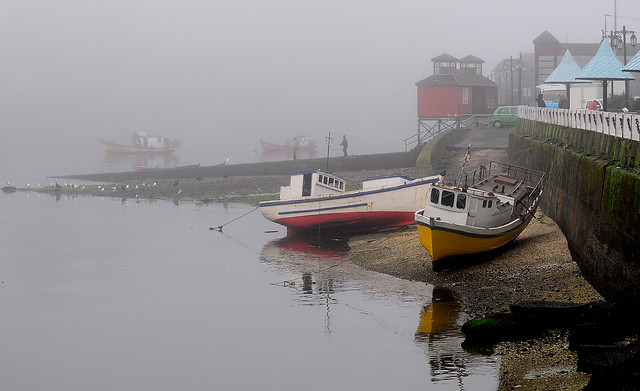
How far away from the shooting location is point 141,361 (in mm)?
20984

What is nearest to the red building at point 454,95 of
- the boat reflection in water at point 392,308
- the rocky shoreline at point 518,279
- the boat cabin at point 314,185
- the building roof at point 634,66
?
the boat cabin at point 314,185

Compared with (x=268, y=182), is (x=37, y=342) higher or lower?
lower

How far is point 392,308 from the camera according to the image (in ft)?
78.7

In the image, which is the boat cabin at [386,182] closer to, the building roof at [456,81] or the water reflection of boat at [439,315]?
the water reflection of boat at [439,315]

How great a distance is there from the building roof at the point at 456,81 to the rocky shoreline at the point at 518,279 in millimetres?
37309

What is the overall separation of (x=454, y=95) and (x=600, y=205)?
169 feet

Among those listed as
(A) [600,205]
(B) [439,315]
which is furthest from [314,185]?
(A) [600,205]

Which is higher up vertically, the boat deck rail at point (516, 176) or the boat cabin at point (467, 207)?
the boat deck rail at point (516, 176)

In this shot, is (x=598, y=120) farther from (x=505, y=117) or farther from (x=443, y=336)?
(x=505, y=117)

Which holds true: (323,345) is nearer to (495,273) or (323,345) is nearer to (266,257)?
(495,273)

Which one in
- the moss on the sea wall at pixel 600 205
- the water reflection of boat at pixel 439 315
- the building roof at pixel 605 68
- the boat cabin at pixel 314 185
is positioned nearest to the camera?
the moss on the sea wall at pixel 600 205

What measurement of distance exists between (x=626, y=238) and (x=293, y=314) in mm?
9671

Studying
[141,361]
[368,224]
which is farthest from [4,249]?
[141,361]

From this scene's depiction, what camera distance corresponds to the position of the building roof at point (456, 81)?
72625mm
